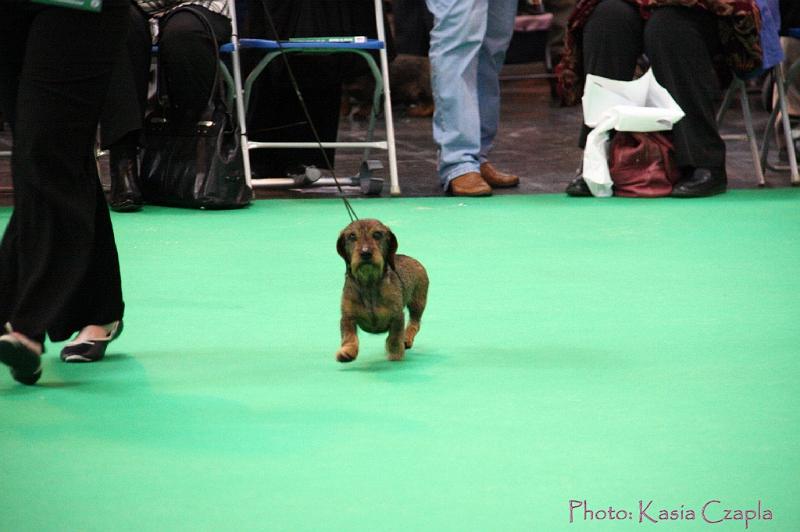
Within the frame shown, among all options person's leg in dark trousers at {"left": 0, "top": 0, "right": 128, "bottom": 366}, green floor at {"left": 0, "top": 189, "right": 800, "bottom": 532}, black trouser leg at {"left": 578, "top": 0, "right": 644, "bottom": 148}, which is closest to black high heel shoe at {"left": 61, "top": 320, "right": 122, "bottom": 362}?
green floor at {"left": 0, "top": 189, "right": 800, "bottom": 532}

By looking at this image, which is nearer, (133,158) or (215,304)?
(215,304)

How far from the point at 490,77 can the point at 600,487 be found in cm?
418

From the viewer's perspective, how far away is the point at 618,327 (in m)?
3.20

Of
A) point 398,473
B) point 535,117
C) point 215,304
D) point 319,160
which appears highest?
point 398,473

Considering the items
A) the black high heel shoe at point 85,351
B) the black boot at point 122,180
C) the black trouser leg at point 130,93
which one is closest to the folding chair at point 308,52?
the black trouser leg at point 130,93

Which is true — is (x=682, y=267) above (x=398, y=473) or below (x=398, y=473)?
below

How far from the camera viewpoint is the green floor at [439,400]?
6.39 feet

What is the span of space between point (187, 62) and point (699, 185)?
2250 mm

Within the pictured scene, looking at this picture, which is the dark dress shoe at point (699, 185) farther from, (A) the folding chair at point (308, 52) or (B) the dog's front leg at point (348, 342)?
(B) the dog's front leg at point (348, 342)

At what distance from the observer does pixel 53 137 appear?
8.59ft

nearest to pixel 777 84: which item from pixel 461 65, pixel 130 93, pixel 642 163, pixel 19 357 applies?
pixel 642 163

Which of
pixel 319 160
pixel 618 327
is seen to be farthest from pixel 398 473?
pixel 319 160

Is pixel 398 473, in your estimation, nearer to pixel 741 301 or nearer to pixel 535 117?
pixel 741 301

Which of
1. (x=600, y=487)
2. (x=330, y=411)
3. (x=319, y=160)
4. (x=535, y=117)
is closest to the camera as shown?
(x=600, y=487)
